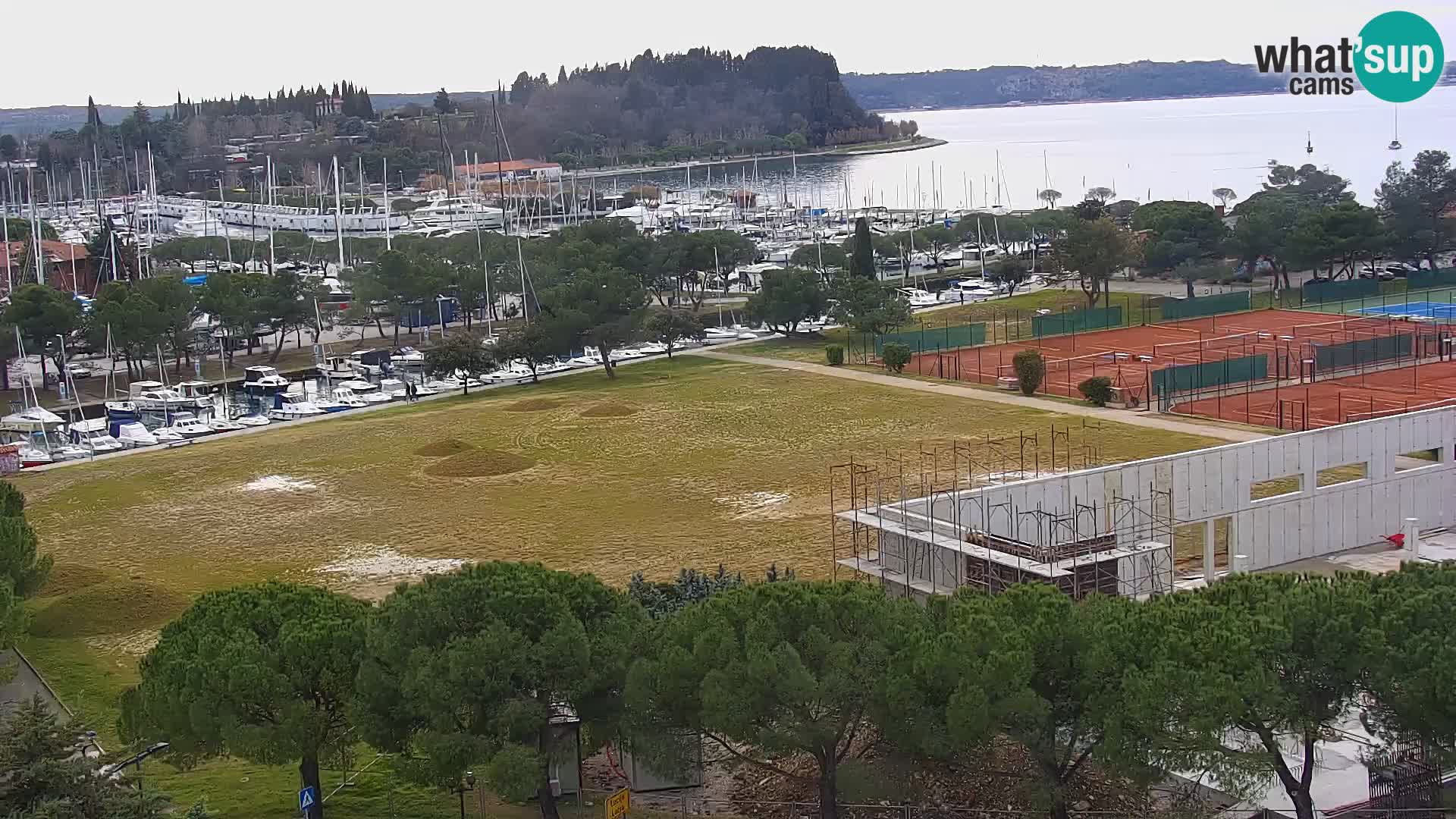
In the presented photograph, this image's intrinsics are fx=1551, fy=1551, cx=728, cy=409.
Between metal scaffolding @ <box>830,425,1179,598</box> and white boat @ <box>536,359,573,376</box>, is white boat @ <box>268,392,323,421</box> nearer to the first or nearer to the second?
white boat @ <box>536,359,573,376</box>

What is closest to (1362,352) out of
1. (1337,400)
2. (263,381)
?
(1337,400)

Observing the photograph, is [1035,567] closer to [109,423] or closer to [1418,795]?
[1418,795]

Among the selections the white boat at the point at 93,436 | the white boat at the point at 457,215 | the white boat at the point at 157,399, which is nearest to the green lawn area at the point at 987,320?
the white boat at the point at 157,399

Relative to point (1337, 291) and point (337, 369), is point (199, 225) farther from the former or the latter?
point (1337, 291)

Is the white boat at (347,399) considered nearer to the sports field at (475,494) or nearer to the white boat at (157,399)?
the sports field at (475,494)

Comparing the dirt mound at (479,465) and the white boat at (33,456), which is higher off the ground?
the dirt mound at (479,465)

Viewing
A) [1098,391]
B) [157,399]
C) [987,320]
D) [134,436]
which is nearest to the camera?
[1098,391]

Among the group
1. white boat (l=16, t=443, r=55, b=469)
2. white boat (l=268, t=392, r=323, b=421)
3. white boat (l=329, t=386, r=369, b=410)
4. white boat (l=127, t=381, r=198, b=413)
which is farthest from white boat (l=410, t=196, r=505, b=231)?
white boat (l=16, t=443, r=55, b=469)
